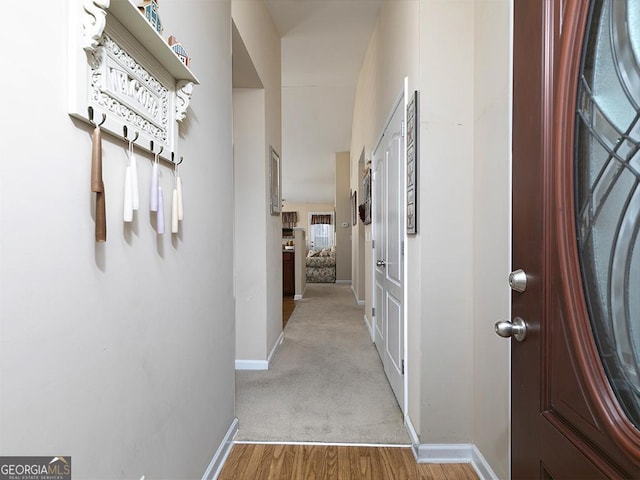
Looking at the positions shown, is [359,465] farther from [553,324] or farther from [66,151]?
[66,151]

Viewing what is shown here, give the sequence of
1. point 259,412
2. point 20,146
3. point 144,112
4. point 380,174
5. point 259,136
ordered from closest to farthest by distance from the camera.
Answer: point 20,146
point 144,112
point 259,412
point 259,136
point 380,174

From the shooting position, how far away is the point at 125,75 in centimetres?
90

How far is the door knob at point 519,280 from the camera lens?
0.80m

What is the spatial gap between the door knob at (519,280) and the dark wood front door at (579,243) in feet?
0.05

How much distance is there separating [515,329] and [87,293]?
3.36 feet

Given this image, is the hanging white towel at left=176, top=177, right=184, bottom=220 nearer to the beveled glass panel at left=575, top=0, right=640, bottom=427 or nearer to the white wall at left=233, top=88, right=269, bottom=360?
the beveled glass panel at left=575, top=0, right=640, bottom=427

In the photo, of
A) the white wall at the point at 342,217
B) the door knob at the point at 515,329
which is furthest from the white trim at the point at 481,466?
the white wall at the point at 342,217

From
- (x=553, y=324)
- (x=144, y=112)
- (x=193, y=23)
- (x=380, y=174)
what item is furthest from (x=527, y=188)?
(x=380, y=174)

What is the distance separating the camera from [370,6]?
2969mm

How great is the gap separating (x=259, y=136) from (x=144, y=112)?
194cm

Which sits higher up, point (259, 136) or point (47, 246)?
point (259, 136)

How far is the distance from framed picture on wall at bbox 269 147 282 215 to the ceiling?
1235 mm

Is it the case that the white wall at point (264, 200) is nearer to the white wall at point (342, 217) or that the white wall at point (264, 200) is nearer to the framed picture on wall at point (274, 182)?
the framed picture on wall at point (274, 182)

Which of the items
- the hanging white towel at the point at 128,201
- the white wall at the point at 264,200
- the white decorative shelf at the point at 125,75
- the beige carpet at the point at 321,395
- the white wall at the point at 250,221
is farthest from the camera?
the white wall at the point at 250,221
